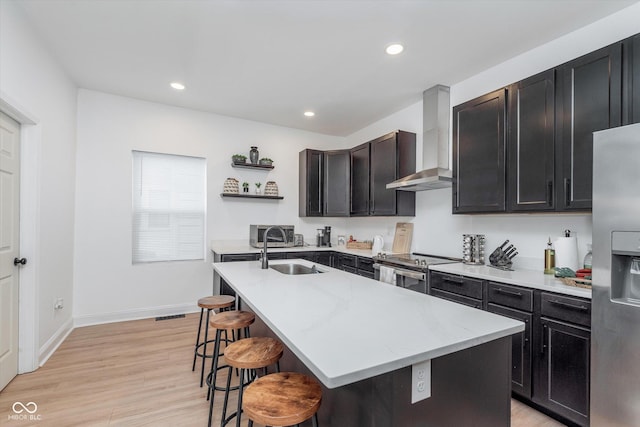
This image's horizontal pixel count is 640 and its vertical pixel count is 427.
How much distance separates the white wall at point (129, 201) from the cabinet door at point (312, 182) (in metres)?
0.63

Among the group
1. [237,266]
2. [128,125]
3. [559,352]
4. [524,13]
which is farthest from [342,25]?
[128,125]

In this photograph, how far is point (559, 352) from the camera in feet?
6.57

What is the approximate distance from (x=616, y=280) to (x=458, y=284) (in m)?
1.10

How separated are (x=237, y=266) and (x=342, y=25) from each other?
2.22 m

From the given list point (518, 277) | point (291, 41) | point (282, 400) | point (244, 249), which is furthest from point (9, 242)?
point (518, 277)

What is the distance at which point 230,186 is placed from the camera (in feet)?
14.9

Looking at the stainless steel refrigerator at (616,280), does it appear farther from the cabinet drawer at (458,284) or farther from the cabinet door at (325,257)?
the cabinet door at (325,257)

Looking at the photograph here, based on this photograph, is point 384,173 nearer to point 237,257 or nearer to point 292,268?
point 292,268

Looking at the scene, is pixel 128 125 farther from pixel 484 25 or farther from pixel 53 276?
pixel 484 25

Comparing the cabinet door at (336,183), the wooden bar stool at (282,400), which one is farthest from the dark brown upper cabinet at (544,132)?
the wooden bar stool at (282,400)

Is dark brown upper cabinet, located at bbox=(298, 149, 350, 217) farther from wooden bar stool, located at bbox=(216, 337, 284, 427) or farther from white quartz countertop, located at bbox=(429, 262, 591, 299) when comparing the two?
wooden bar stool, located at bbox=(216, 337, 284, 427)

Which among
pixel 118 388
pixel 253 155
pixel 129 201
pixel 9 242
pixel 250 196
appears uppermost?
pixel 253 155

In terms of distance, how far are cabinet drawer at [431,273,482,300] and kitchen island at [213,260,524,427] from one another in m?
1.06

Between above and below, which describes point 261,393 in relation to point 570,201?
below
